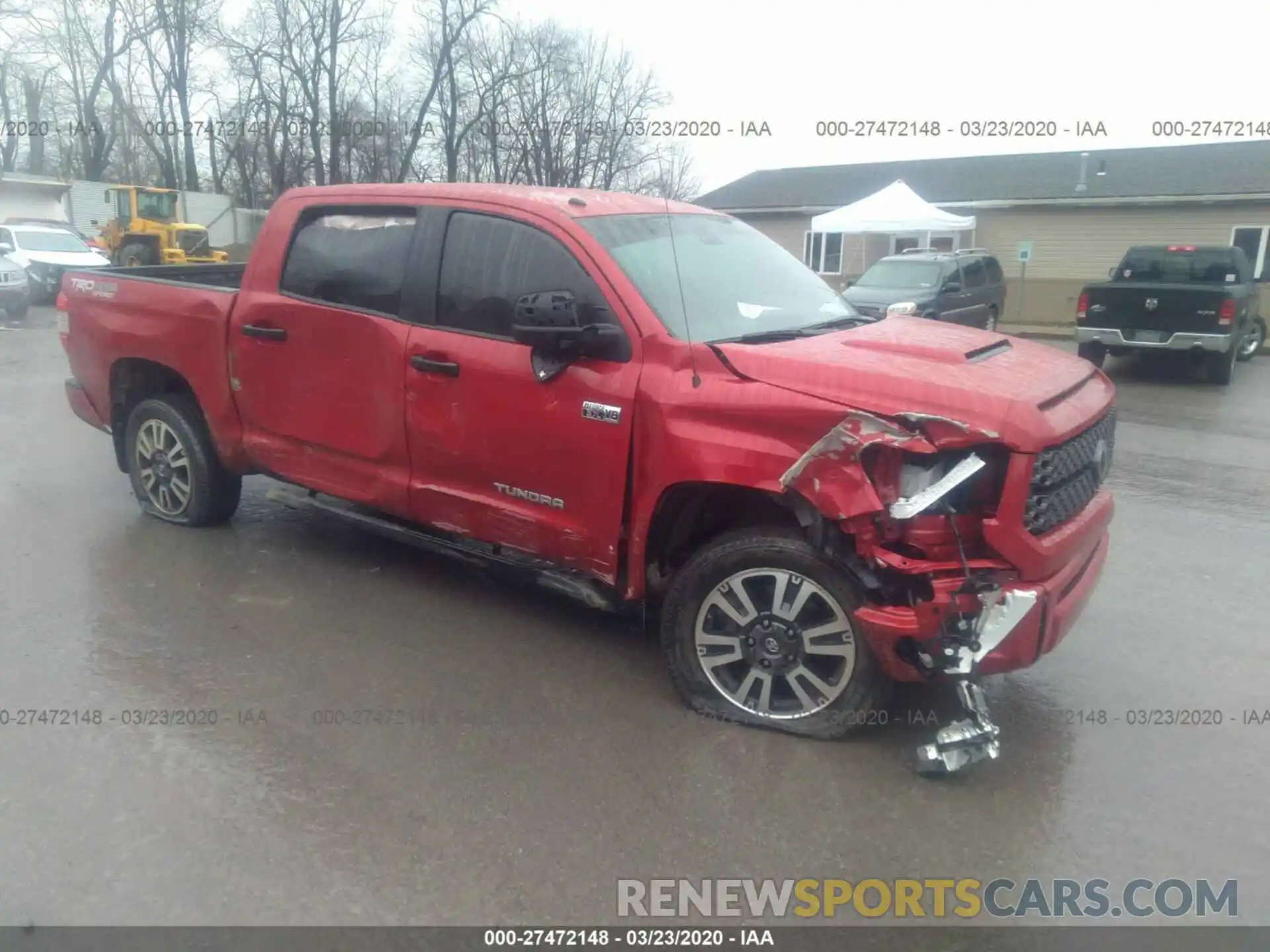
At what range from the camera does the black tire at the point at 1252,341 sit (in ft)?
57.6

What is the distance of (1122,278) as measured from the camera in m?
15.7

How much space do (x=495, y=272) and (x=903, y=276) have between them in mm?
14410

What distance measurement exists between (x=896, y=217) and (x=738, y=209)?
11629 millimetres

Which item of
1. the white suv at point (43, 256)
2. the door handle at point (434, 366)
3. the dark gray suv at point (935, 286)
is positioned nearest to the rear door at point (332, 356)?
the door handle at point (434, 366)

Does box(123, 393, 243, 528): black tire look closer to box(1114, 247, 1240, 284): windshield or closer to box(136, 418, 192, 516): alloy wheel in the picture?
box(136, 418, 192, 516): alloy wheel

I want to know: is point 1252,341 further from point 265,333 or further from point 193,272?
point 265,333

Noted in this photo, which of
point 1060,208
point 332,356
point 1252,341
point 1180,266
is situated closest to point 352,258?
point 332,356

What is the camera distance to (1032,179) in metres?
30.1

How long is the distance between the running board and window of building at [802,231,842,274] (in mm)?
28113

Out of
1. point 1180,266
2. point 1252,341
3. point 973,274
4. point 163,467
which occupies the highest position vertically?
point 1180,266

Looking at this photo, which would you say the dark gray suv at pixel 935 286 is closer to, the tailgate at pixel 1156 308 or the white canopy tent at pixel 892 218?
the tailgate at pixel 1156 308

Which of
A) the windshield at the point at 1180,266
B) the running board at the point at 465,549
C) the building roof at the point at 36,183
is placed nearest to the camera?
the running board at the point at 465,549

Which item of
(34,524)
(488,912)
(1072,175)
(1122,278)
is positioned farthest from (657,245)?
(1072,175)

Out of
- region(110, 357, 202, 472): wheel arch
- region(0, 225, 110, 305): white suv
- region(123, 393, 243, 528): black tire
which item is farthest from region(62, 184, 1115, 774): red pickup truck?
region(0, 225, 110, 305): white suv
